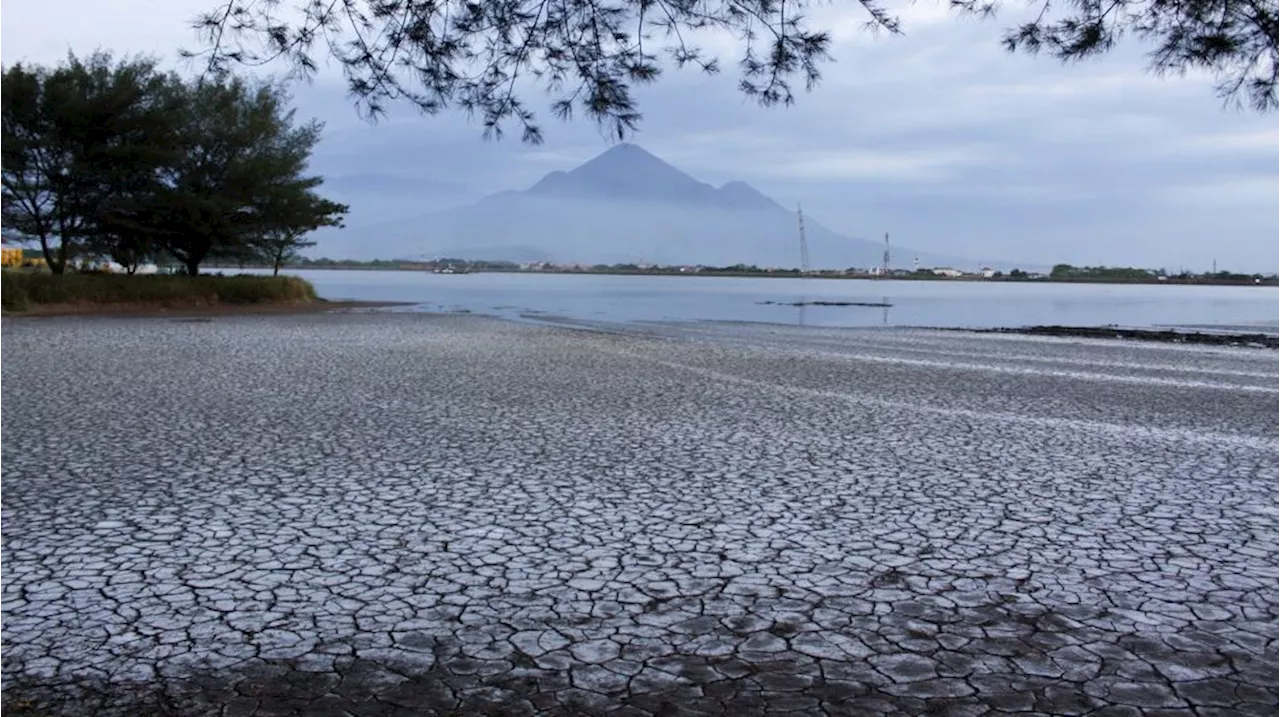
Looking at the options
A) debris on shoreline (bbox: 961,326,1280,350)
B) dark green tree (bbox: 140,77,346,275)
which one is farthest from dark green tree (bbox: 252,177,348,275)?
debris on shoreline (bbox: 961,326,1280,350)

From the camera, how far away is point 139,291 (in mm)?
30062

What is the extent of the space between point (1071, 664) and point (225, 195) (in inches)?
1305

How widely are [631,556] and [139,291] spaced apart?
29.8 metres

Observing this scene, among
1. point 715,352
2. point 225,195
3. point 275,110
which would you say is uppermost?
point 275,110

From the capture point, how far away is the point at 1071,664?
3209mm

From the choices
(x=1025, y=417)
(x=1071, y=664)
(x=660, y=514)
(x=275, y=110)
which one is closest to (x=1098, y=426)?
(x=1025, y=417)

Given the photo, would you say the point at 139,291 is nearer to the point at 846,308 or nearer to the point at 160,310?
the point at 160,310

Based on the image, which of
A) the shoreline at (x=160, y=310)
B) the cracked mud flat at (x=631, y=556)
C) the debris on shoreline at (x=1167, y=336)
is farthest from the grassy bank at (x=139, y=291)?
the debris on shoreline at (x=1167, y=336)

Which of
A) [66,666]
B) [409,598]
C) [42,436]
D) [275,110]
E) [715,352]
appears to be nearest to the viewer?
[66,666]

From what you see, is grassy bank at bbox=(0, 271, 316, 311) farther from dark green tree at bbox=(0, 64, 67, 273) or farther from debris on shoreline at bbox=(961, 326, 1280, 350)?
debris on shoreline at bbox=(961, 326, 1280, 350)

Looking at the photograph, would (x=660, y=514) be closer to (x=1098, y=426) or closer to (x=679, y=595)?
(x=679, y=595)

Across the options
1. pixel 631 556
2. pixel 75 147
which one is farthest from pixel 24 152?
pixel 631 556

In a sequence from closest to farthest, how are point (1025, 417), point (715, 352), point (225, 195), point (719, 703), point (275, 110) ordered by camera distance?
point (719, 703), point (1025, 417), point (715, 352), point (225, 195), point (275, 110)

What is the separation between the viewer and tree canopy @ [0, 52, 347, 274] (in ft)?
93.8
